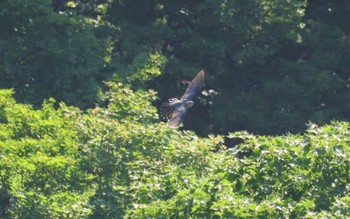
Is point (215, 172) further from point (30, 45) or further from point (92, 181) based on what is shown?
point (30, 45)

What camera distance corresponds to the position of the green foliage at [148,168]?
18.2 m

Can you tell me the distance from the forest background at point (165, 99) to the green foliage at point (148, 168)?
0.02 metres

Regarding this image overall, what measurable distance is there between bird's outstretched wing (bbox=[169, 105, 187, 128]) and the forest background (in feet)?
0.93

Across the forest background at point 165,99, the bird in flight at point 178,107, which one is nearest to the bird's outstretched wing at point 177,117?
the bird in flight at point 178,107

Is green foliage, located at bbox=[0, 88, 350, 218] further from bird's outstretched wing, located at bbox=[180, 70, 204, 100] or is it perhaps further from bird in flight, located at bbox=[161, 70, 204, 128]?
bird's outstretched wing, located at bbox=[180, 70, 204, 100]

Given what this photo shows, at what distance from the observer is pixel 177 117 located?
24.6 meters

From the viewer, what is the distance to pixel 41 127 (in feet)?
83.0

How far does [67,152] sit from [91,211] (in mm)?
1973

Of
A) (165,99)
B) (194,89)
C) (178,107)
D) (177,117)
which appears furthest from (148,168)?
(165,99)

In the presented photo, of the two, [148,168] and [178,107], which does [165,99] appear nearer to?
[178,107]

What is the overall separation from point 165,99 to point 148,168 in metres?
13.4

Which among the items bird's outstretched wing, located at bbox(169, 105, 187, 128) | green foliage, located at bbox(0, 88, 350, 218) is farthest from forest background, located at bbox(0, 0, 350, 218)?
bird's outstretched wing, located at bbox(169, 105, 187, 128)

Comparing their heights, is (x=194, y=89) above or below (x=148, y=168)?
above

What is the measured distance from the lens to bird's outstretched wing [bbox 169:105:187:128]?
957 inches
